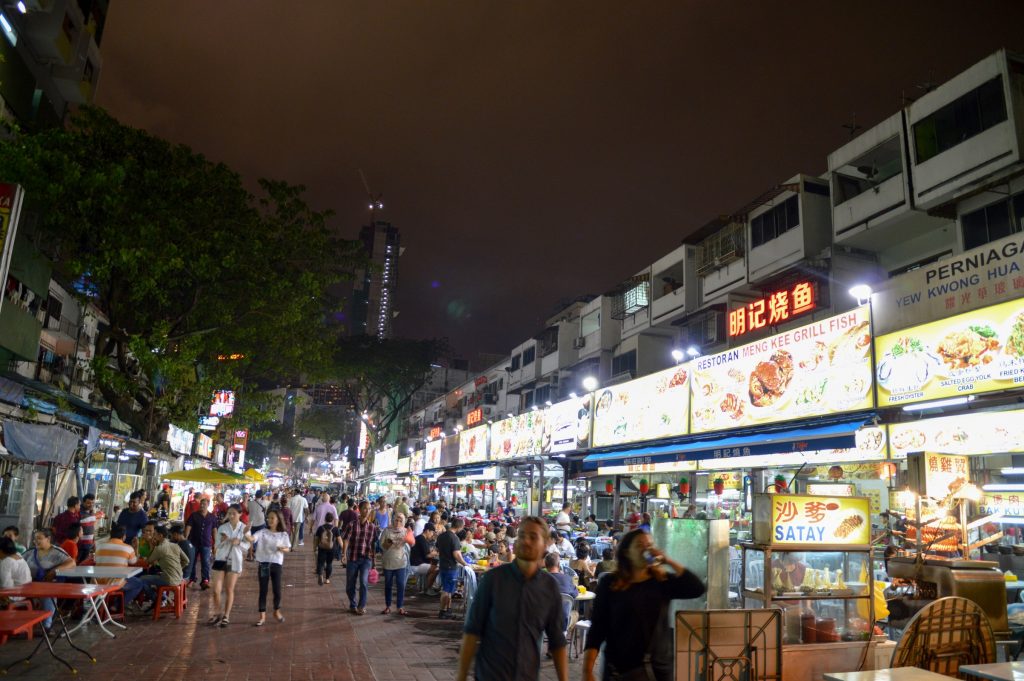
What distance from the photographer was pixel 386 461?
56.3 m

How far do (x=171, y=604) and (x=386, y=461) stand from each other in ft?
150

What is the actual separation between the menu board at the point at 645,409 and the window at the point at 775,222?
9.64 m

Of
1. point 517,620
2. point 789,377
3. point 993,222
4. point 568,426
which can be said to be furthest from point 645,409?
point 517,620

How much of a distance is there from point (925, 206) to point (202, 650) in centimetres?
1964

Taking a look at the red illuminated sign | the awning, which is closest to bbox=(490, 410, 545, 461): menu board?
the awning

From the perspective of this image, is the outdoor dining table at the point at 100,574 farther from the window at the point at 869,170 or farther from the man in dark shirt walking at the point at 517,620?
the window at the point at 869,170

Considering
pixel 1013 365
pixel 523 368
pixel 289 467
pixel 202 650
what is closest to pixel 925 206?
pixel 1013 365

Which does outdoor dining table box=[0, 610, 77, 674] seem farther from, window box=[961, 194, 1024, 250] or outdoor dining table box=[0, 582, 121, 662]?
window box=[961, 194, 1024, 250]

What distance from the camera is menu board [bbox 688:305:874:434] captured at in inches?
424

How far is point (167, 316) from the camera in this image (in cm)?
2145

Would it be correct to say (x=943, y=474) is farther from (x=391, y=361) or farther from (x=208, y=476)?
(x=391, y=361)

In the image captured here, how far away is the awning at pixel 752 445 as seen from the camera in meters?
10.6

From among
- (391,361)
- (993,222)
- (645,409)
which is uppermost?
(391,361)

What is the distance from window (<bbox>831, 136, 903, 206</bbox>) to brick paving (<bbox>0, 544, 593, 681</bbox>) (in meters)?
18.4
